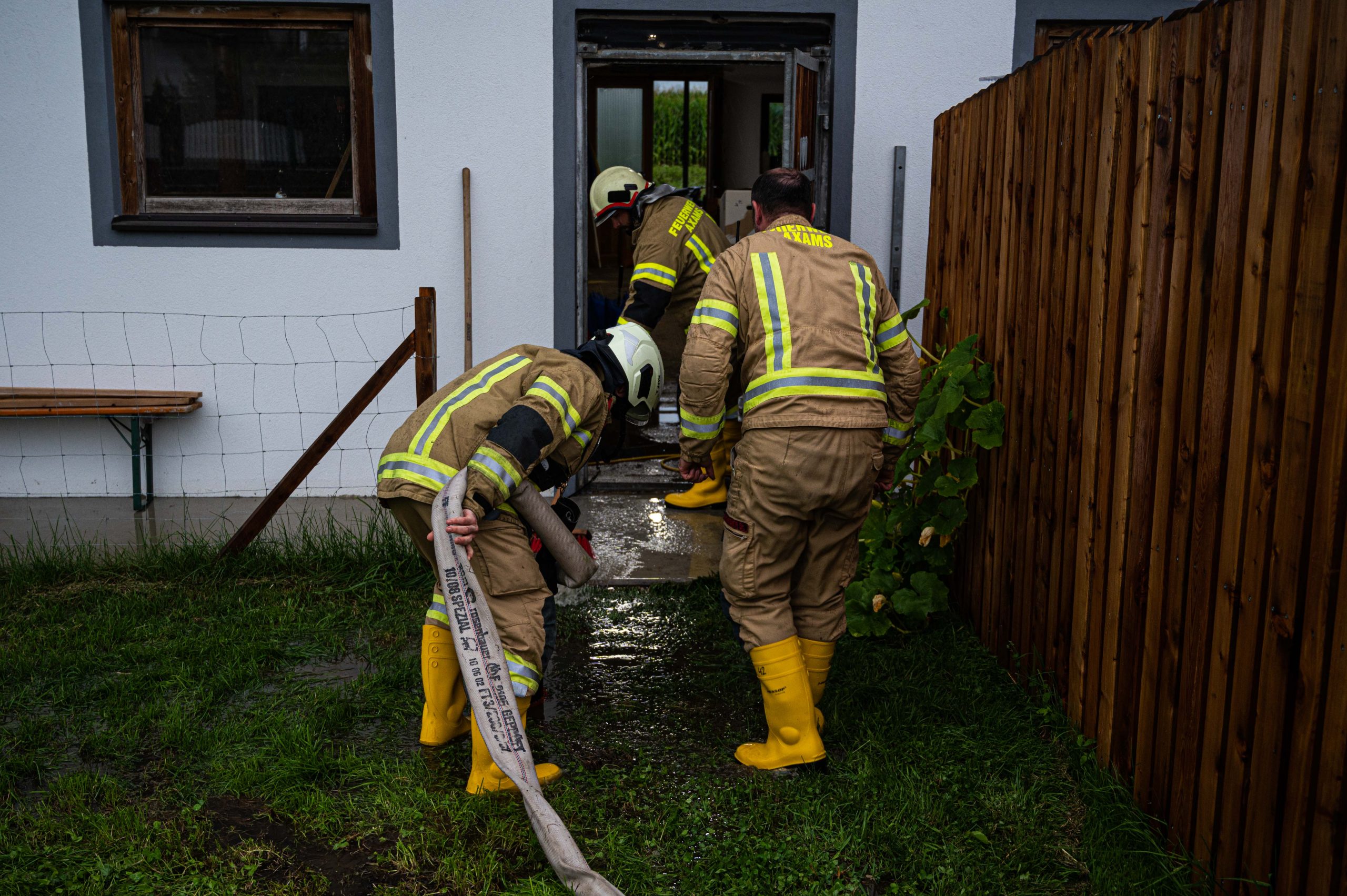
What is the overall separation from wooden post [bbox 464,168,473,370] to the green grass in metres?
1.74

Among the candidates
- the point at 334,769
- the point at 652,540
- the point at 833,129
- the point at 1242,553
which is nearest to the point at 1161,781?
the point at 1242,553

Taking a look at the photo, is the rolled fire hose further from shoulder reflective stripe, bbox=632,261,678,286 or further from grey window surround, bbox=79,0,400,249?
grey window surround, bbox=79,0,400,249

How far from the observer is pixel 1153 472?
3039mm

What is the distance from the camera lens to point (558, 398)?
3.32 meters

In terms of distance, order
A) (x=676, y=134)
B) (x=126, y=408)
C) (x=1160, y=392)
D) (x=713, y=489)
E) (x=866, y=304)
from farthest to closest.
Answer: (x=676, y=134) < (x=713, y=489) < (x=126, y=408) < (x=866, y=304) < (x=1160, y=392)

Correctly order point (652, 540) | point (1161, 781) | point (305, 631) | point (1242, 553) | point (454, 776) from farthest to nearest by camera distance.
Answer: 1. point (652, 540)
2. point (305, 631)
3. point (454, 776)
4. point (1161, 781)
5. point (1242, 553)

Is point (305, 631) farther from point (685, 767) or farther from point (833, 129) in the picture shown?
point (833, 129)

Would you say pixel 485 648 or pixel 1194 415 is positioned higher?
pixel 1194 415

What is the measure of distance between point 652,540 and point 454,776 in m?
2.44

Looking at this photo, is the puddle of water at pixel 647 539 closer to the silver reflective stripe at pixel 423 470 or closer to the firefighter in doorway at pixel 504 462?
the firefighter in doorway at pixel 504 462

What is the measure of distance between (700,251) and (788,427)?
272 centimetres

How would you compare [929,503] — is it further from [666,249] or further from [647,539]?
[666,249]

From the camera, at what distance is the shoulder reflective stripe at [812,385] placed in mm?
3482

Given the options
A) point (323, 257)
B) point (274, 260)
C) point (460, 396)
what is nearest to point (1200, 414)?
point (460, 396)
